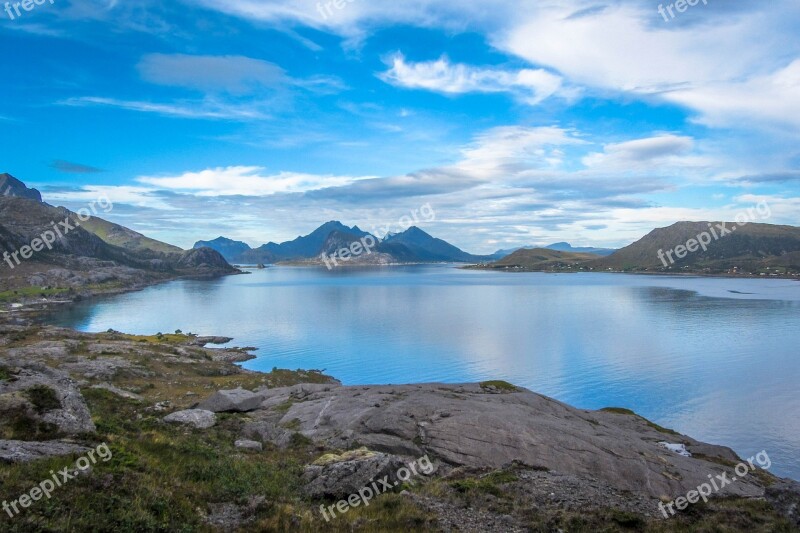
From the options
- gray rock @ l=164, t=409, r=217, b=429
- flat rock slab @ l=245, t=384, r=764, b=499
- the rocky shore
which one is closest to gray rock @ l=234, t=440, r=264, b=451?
the rocky shore

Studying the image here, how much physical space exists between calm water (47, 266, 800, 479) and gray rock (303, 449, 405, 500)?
4540 centimetres

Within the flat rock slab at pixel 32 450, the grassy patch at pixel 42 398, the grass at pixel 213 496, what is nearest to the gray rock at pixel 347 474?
the grass at pixel 213 496

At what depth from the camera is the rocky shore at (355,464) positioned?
48.0 feet

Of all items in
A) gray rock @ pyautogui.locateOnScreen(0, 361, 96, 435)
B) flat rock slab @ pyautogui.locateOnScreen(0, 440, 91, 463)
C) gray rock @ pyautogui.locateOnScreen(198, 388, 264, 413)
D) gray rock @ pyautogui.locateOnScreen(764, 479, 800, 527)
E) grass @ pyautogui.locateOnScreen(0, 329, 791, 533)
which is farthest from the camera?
gray rock @ pyautogui.locateOnScreen(198, 388, 264, 413)

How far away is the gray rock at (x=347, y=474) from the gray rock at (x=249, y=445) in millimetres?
5461

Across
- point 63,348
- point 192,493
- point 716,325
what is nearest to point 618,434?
point 192,493

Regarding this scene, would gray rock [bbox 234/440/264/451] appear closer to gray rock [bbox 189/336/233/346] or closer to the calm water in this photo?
the calm water

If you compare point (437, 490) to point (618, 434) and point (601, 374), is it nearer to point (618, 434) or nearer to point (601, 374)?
point (618, 434)

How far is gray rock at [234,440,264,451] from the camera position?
26359 millimetres

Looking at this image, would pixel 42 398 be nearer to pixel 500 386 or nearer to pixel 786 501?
pixel 786 501

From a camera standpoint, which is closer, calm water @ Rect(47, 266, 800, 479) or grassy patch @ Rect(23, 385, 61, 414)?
grassy patch @ Rect(23, 385, 61, 414)

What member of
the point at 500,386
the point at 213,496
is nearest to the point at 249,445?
the point at 213,496

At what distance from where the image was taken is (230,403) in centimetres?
3844

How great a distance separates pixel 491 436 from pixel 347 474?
1296 centimetres
